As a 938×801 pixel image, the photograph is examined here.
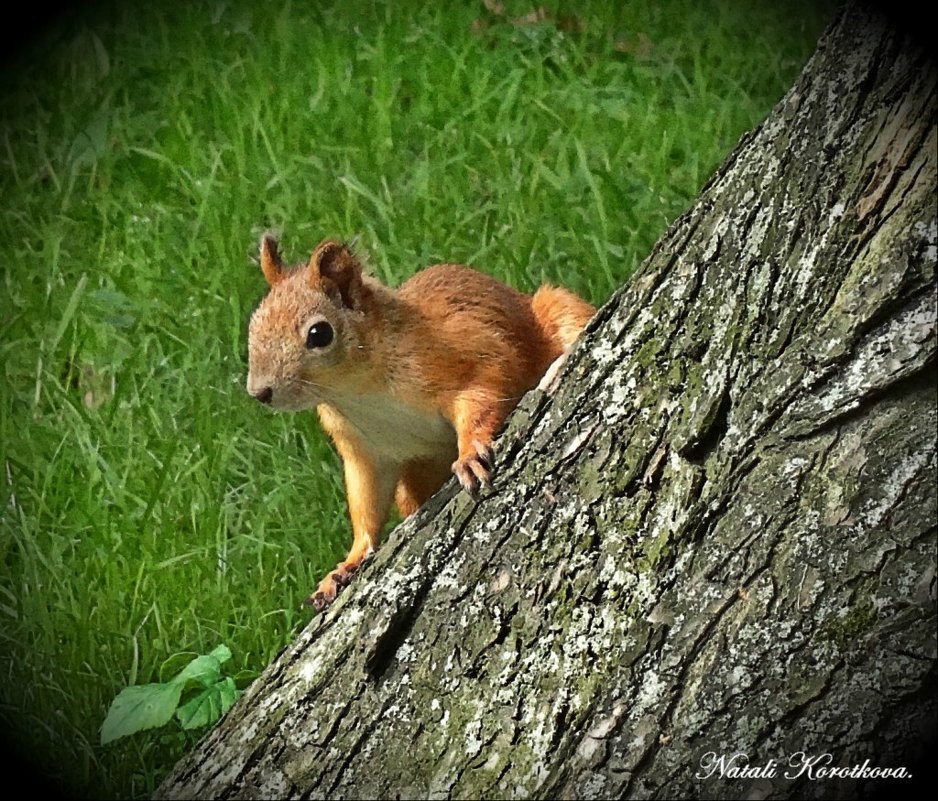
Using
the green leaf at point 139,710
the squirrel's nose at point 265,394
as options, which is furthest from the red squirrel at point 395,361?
the green leaf at point 139,710

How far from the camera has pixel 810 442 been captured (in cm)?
134

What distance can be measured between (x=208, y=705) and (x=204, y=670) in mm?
73

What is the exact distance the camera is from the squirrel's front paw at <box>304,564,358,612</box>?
1898 millimetres

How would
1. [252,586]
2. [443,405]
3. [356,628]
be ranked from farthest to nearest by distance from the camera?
[252,586] → [443,405] → [356,628]

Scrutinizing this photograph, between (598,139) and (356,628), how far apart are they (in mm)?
1276

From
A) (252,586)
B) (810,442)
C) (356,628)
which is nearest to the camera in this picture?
(810,442)

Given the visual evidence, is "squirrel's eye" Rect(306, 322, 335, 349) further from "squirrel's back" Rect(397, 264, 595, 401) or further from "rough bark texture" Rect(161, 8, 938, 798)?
"rough bark texture" Rect(161, 8, 938, 798)

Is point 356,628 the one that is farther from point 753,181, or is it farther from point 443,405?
point 753,181

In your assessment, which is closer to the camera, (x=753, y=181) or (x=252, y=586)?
(x=753, y=181)

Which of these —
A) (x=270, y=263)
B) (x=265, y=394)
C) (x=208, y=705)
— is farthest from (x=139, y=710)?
(x=270, y=263)

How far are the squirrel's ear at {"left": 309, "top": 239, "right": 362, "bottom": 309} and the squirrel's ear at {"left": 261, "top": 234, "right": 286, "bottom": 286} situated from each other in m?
0.07

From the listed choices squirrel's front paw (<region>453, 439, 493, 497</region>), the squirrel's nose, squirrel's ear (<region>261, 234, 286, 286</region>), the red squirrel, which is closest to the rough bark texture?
squirrel's front paw (<region>453, 439, 493, 497</region>)

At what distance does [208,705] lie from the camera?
1.96 metres

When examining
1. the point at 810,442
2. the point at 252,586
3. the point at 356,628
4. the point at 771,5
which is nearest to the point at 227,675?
the point at 252,586
